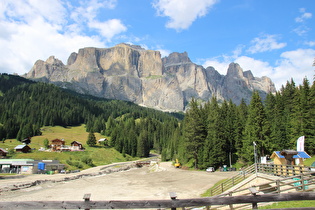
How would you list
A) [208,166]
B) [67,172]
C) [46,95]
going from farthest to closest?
[46,95] < [67,172] < [208,166]

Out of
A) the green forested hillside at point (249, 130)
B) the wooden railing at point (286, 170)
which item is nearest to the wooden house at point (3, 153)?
the green forested hillside at point (249, 130)

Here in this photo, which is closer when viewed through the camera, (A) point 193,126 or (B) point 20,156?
(A) point 193,126

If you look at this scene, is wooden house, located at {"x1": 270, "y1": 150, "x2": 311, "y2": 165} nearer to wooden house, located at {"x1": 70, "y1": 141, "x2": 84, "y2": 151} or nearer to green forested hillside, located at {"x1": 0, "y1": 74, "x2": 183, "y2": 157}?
wooden house, located at {"x1": 70, "y1": 141, "x2": 84, "y2": 151}

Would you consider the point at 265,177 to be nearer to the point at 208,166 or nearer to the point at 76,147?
the point at 208,166

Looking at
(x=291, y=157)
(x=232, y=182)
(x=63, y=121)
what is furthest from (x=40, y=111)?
(x=291, y=157)

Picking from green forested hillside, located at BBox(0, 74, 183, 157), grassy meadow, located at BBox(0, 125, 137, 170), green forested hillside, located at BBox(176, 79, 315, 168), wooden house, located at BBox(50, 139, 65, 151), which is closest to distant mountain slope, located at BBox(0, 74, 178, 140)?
green forested hillside, located at BBox(0, 74, 183, 157)

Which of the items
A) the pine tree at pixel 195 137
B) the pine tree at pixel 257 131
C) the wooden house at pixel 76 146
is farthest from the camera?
the wooden house at pixel 76 146

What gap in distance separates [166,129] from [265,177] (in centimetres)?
12168

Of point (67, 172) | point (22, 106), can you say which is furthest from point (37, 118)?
point (67, 172)

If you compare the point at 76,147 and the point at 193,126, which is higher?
the point at 193,126

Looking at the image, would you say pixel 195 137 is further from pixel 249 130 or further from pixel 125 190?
pixel 125 190

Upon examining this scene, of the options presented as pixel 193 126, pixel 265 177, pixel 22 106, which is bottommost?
pixel 265 177

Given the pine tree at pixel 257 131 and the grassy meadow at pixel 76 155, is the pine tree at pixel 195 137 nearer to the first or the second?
the pine tree at pixel 257 131

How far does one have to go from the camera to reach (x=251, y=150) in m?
49.4
